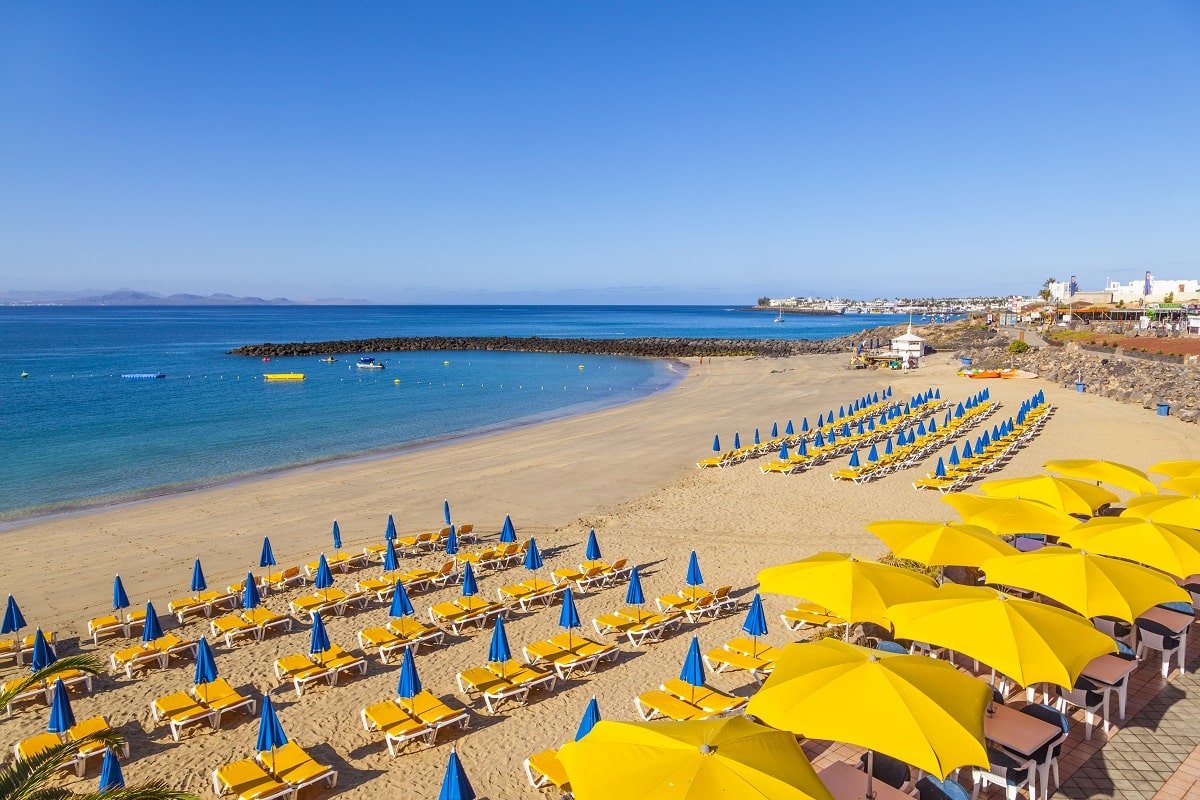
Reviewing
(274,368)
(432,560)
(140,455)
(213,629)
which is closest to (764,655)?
(432,560)

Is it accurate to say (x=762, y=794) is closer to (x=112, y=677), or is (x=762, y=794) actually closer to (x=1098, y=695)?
(x=1098, y=695)

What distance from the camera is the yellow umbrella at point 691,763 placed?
4301 millimetres

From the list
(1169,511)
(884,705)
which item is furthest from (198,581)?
(1169,511)

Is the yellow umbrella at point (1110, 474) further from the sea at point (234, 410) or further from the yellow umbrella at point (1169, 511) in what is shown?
the sea at point (234, 410)

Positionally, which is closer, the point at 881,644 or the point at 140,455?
the point at 881,644

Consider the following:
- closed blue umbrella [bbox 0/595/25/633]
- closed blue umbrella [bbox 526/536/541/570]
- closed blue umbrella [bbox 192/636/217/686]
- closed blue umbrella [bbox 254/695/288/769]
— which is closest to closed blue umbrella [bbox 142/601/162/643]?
closed blue umbrella [bbox 192/636/217/686]

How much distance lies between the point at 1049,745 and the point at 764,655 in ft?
13.2

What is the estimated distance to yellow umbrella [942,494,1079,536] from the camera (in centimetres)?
1030

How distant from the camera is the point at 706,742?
15.2 feet

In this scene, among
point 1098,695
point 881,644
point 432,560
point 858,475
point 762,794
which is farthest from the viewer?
point 858,475

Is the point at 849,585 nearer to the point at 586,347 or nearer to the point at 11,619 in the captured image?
the point at 11,619

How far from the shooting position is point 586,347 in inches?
3452

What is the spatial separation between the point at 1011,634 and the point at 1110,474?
344 inches

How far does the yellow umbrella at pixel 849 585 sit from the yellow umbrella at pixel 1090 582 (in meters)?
1.01
